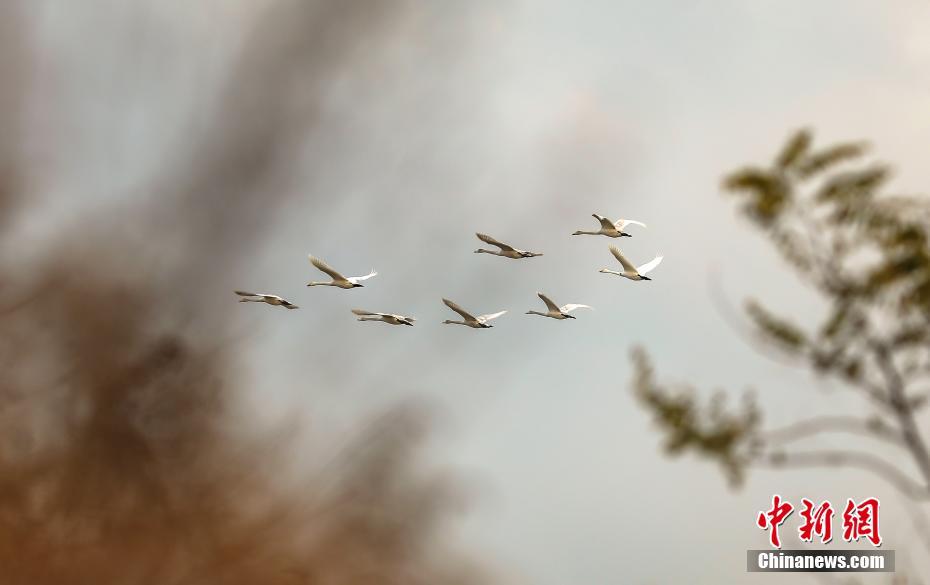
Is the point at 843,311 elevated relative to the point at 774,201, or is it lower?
lower

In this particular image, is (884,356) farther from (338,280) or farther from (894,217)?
(338,280)

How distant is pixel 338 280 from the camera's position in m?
82.8

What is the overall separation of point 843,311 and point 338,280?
5749 centimetres

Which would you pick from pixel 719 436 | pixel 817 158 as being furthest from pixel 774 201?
pixel 719 436

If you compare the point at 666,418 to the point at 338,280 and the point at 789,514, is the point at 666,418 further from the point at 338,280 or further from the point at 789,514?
the point at 338,280

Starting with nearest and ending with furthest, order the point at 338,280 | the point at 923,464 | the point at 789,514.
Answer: the point at 923,464, the point at 789,514, the point at 338,280

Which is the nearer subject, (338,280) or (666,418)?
(666,418)

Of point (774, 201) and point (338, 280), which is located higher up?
point (338, 280)

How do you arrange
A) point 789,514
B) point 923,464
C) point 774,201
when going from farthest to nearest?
point 789,514, point 774,201, point 923,464

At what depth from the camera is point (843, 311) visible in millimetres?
28234

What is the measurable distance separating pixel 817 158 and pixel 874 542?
65.5 ft

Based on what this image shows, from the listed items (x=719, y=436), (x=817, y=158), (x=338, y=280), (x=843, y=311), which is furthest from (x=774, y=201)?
(x=338, y=280)

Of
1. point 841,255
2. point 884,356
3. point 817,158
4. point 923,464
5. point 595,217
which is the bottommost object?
point 923,464

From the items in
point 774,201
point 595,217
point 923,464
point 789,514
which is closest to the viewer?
point 923,464
